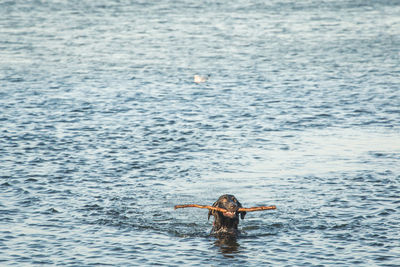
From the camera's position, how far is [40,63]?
40.6 meters

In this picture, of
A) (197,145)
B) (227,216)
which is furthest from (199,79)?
(227,216)

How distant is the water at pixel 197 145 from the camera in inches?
666

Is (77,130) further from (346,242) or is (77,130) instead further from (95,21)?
(95,21)

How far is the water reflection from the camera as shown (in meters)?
16.3

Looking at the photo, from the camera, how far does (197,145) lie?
2508 cm

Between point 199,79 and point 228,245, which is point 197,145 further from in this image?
point 199,79

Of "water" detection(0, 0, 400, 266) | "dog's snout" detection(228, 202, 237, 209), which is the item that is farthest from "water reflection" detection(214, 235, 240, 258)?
"dog's snout" detection(228, 202, 237, 209)

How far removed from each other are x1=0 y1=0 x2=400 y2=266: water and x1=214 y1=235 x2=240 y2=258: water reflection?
6cm

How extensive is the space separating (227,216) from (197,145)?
851 cm

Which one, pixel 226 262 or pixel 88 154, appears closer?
pixel 226 262

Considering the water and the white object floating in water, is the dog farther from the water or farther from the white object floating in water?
the white object floating in water

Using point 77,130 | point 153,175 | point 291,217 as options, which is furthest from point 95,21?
point 291,217

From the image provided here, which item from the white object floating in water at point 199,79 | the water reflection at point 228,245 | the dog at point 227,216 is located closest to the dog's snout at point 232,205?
the dog at point 227,216

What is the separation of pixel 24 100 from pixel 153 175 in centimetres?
1184
